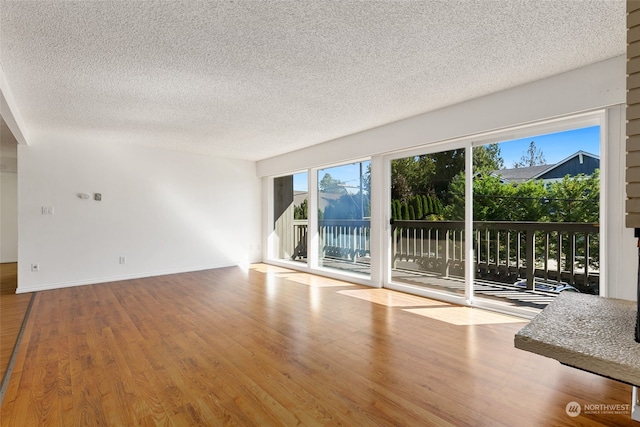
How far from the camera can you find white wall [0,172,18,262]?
7.27 metres

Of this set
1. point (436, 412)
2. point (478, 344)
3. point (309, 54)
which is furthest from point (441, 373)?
point (309, 54)

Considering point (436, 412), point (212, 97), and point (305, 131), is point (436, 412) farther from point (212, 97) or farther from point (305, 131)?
point (305, 131)

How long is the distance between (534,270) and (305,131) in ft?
11.5

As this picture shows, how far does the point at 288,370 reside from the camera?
2.19 metres

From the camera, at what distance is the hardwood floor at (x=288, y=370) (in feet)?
5.65

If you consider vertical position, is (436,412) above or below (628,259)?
below

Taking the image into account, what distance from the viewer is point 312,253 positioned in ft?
19.3

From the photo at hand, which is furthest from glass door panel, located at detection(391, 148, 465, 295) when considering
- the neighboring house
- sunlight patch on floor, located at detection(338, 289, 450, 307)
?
the neighboring house

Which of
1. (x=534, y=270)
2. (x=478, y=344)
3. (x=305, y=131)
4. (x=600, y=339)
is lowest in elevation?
(x=478, y=344)

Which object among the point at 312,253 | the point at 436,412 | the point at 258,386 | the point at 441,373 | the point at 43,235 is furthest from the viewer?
the point at 312,253

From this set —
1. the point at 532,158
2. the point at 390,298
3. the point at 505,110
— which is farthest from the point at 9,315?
the point at 532,158

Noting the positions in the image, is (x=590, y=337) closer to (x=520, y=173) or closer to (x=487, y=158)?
(x=520, y=173)

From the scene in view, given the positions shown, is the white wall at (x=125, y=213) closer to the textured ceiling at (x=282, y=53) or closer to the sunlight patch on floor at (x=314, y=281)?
the textured ceiling at (x=282, y=53)

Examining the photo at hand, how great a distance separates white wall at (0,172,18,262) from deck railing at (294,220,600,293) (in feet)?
28.2
